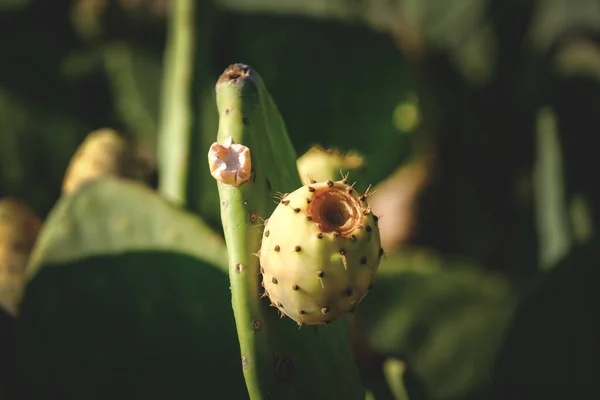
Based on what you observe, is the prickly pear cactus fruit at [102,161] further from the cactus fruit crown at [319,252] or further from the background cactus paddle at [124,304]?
the cactus fruit crown at [319,252]

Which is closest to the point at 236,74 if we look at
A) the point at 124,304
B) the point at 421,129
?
the point at 124,304

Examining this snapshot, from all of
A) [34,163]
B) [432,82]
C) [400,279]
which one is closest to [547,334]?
[400,279]

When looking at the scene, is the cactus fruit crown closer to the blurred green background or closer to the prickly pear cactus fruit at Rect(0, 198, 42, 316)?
the blurred green background

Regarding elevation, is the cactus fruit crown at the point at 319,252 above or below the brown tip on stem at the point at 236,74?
below

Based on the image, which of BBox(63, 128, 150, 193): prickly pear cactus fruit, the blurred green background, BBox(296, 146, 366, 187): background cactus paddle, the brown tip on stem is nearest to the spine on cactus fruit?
the brown tip on stem

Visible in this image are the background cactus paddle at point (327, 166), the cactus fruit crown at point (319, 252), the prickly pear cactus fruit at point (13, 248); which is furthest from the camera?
the prickly pear cactus fruit at point (13, 248)

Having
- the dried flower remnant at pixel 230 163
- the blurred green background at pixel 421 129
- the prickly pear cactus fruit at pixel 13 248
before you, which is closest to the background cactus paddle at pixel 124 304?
the prickly pear cactus fruit at pixel 13 248
